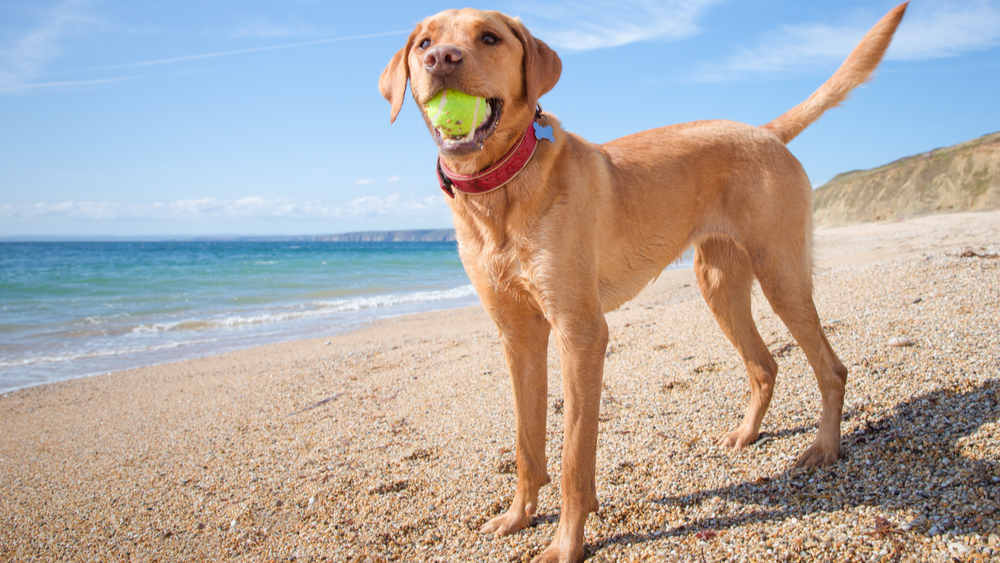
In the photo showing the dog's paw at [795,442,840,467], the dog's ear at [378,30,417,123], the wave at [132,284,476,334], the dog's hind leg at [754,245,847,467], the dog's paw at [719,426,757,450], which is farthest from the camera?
the wave at [132,284,476,334]

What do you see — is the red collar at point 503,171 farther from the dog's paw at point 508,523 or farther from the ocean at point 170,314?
the ocean at point 170,314

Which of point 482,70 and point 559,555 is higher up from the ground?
point 482,70

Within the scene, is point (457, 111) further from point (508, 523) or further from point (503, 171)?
point (508, 523)

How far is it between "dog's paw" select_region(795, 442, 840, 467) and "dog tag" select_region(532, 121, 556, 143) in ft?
6.82

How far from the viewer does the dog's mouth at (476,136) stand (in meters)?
2.19

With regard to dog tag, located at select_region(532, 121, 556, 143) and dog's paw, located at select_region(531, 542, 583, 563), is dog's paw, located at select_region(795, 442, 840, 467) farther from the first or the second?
dog tag, located at select_region(532, 121, 556, 143)

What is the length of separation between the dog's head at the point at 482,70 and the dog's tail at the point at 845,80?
68.7 inches

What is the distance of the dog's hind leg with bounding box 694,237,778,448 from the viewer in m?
3.22

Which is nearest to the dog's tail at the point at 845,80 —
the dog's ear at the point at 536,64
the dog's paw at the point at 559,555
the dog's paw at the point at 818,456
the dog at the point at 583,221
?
the dog at the point at 583,221

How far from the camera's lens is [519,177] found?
7.73 ft

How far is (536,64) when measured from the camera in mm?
2393

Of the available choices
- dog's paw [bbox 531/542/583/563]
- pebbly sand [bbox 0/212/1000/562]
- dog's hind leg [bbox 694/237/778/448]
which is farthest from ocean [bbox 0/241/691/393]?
dog's paw [bbox 531/542/583/563]

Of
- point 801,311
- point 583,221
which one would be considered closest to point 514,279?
point 583,221

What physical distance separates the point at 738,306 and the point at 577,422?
163cm
